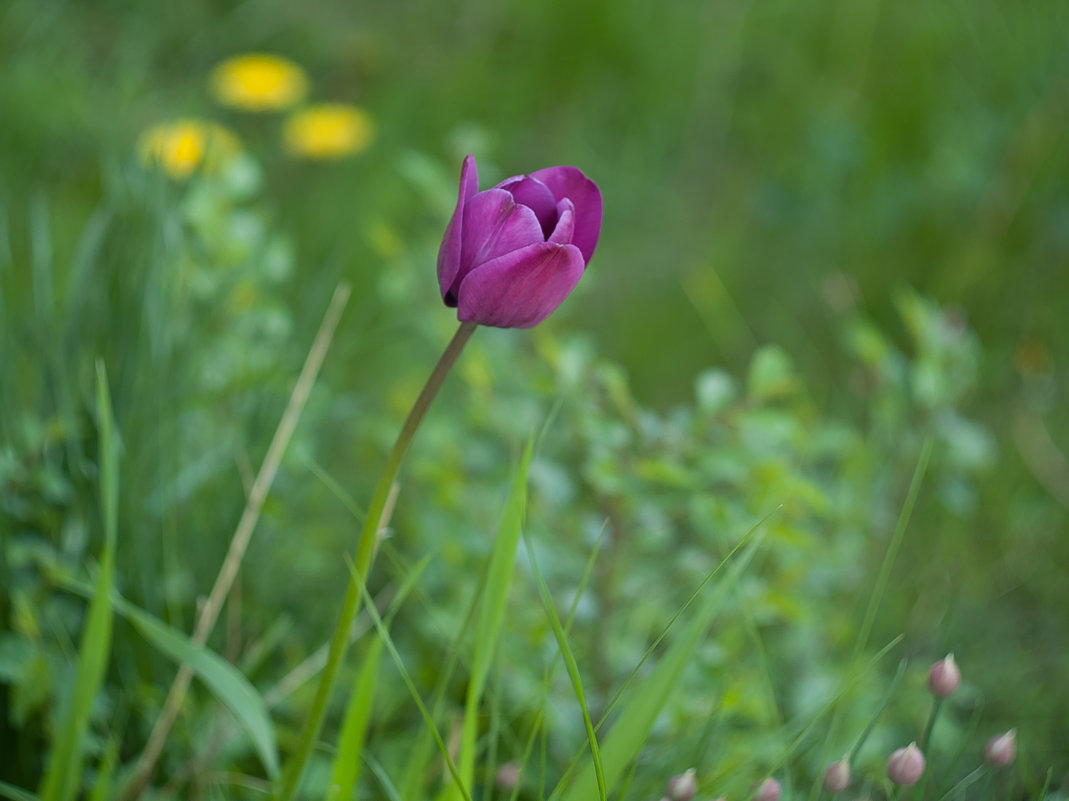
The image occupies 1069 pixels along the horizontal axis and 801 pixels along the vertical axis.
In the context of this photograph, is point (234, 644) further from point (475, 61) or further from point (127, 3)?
point (127, 3)

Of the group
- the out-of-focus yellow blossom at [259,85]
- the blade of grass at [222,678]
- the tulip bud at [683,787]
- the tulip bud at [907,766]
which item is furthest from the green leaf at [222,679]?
the out-of-focus yellow blossom at [259,85]

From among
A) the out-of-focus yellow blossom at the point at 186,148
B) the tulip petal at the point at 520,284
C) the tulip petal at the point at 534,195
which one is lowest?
the out-of-focus yellow blossom at the point at 186,148

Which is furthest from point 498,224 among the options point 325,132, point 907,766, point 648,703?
point 325,132

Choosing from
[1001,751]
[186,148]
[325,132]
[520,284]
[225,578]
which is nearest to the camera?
[520,284]

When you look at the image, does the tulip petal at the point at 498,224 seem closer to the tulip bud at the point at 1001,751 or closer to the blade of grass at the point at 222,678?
the blade of grass at the point at 222,678

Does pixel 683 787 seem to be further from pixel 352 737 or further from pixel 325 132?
pixel 325 132

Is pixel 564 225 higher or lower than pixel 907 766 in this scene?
higher

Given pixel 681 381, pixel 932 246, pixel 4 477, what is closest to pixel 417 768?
pixel 4 477
